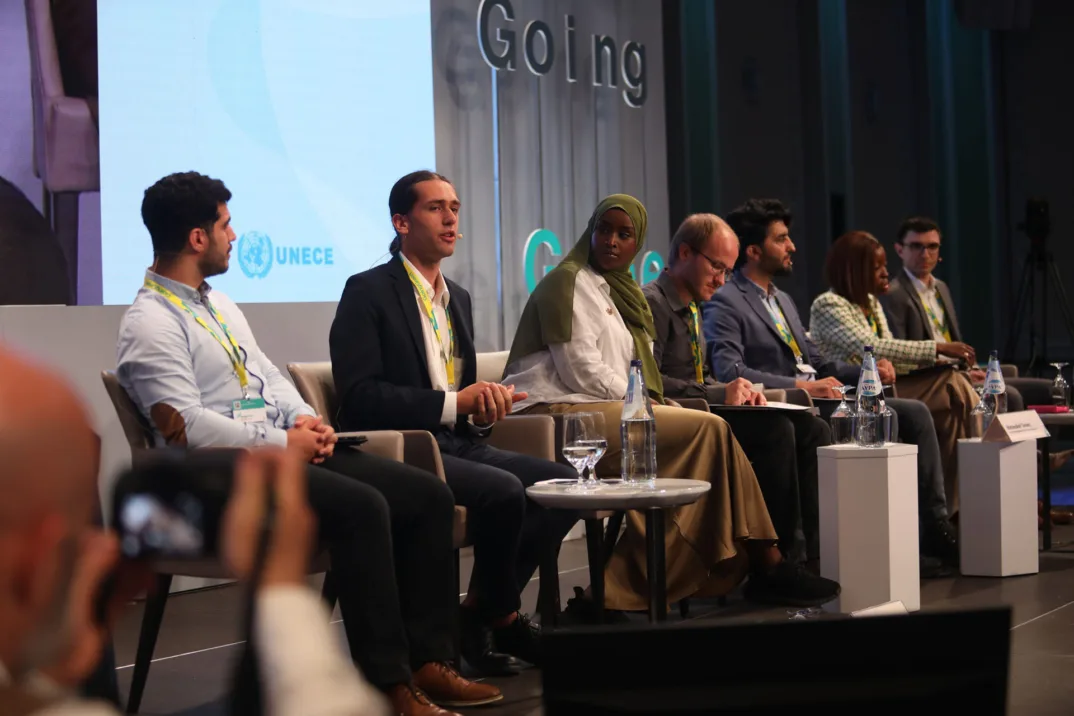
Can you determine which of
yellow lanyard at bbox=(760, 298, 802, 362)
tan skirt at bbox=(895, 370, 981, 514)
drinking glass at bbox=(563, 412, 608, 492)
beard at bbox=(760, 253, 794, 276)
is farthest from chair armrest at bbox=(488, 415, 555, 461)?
tan skirt at bbox=(895, 370, 981, 514)

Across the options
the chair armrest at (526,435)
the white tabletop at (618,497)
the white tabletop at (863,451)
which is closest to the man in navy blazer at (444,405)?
the chair armrest at (526,435)

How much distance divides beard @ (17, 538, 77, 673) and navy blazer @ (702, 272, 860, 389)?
424 centimetres

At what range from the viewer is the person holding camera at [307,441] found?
2.49 meters

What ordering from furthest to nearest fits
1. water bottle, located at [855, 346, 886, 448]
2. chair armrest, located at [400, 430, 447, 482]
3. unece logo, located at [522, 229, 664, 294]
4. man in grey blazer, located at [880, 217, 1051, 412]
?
unece logo, located at [522, 229, 664, 294]
man in grey blazer, located at [880, 217, 1051, 412]
water bottle, located at [855, 346, 886, 448]
chair armrest, located at [400, 430, 447, 482]

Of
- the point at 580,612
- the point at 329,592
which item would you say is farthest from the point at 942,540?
the point at 329,592

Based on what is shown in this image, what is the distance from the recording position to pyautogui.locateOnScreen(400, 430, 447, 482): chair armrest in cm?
294

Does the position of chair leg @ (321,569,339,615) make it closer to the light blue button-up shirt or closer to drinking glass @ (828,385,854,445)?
the light blue button-up shirt

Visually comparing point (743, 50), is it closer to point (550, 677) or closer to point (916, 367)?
point (916, 367)

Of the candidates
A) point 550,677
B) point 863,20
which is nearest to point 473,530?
point 550,677

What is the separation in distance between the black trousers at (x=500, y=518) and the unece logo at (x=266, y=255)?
54.2 inches

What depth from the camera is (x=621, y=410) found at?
11.6 feet

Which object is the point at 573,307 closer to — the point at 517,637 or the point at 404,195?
the point at 404,195

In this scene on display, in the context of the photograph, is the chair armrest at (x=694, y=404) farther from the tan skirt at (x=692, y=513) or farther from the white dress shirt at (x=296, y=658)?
the white dress shirt at (x=296, y=658)

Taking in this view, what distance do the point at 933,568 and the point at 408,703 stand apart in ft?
8.45
